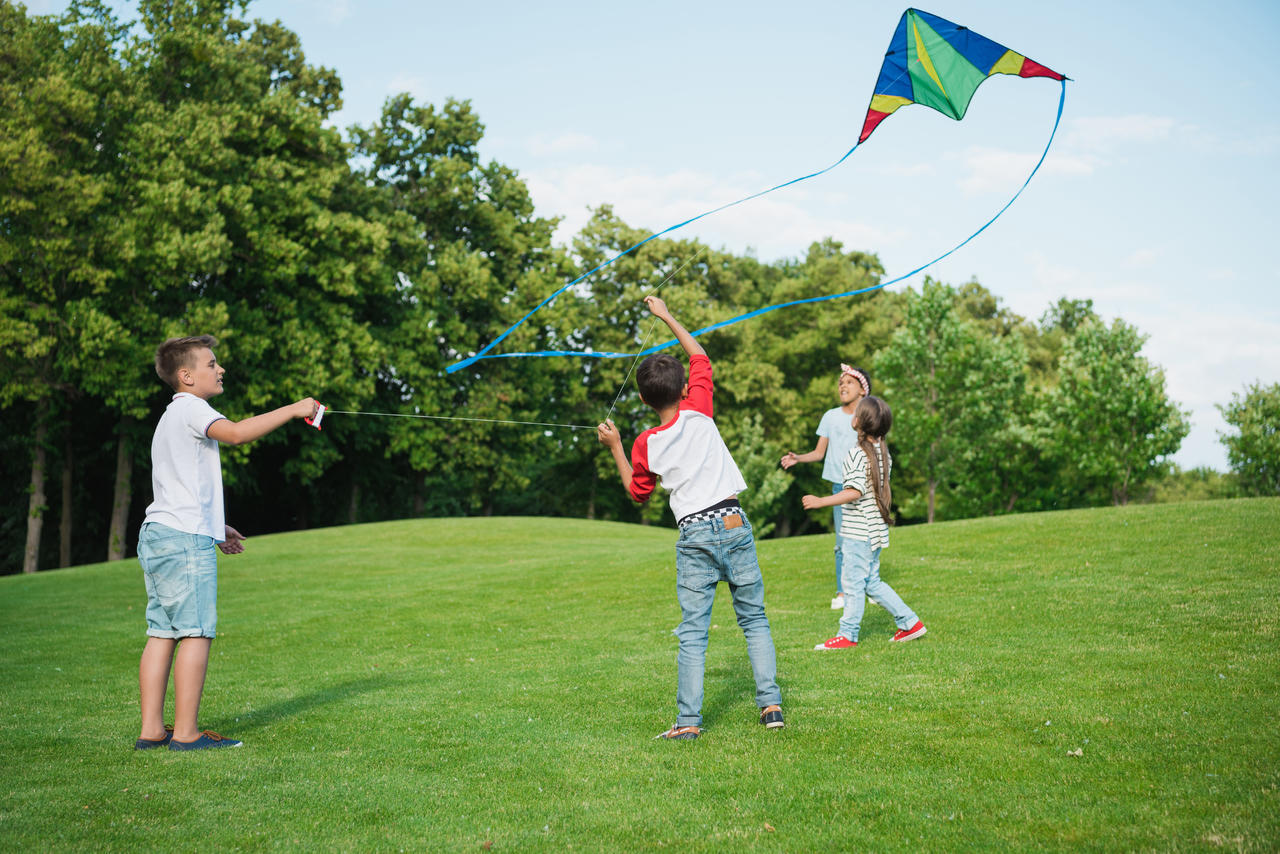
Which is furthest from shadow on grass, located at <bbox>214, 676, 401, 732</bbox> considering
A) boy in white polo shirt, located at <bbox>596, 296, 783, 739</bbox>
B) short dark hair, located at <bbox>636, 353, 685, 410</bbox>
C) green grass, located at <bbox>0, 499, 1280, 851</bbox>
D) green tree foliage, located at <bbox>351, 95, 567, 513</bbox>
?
green tree foliage, located at <bbox>351, 95, 567, 513</bbox>

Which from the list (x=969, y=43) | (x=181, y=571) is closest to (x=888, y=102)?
(x=969, y=43)

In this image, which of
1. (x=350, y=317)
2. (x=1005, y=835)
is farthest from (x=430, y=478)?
(x=1005, y=835)

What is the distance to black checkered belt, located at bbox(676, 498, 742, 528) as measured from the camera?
5520mm

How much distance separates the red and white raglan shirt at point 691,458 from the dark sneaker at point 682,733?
4.09 ft

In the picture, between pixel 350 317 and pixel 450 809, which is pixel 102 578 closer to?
pixel 350 317

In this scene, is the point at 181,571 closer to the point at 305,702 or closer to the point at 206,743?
the point at 206,743

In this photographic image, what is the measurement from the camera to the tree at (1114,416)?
38.5 m

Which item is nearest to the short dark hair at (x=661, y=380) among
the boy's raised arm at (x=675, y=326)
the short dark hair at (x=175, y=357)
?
the boy's raised arm at (x=675, y=326)

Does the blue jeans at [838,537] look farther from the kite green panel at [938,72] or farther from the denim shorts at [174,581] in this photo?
the denim shorts at [174,581]

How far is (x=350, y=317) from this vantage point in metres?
32.1

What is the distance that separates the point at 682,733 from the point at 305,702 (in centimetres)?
334

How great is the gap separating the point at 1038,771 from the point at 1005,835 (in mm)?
919

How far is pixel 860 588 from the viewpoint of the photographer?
26.8ft

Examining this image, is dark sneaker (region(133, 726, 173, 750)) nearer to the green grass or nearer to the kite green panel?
the green grass
